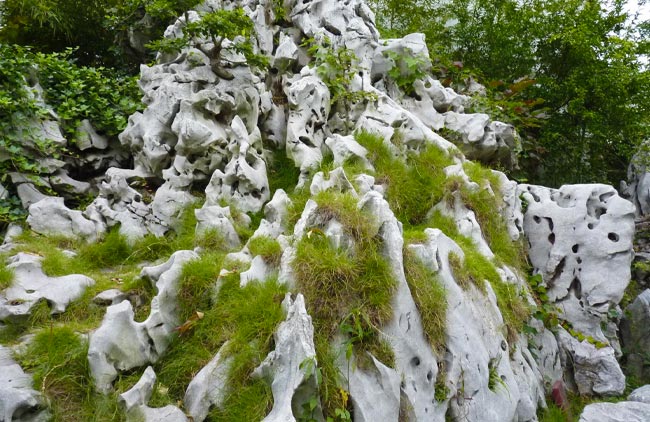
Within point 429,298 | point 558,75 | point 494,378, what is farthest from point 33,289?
point 558,75

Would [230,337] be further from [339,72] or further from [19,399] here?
[339,72]

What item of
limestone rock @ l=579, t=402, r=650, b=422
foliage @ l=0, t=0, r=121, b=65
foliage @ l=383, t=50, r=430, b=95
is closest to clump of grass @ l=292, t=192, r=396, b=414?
limestone rock @ l=579, t=402, r=650, b=422

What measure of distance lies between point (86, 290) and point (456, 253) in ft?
12.2

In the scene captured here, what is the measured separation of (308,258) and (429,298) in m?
1.13

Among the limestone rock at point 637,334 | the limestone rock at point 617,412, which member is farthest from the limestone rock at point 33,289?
the limestone rock at point 637,334

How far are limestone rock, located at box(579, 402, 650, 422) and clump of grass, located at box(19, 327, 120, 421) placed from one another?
4089 mm

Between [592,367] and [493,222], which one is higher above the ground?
[493,222]

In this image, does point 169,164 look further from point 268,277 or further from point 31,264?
point 268,277

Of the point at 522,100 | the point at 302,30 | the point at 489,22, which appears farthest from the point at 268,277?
the point at 489,22

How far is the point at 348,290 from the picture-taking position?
3.62m

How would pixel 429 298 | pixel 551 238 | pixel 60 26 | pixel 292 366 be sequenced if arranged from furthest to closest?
pixel 60 26
pixel 551 238
pixel 429 298
pixel 292 366

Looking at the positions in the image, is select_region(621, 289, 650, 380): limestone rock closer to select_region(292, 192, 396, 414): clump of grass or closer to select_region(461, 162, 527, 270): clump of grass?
select_region(461, 162, 527, 270): clump of grass

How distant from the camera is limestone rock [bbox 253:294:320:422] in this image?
2955mm

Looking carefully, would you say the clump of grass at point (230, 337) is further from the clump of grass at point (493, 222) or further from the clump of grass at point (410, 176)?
the clump of grass at point (493, 222)
